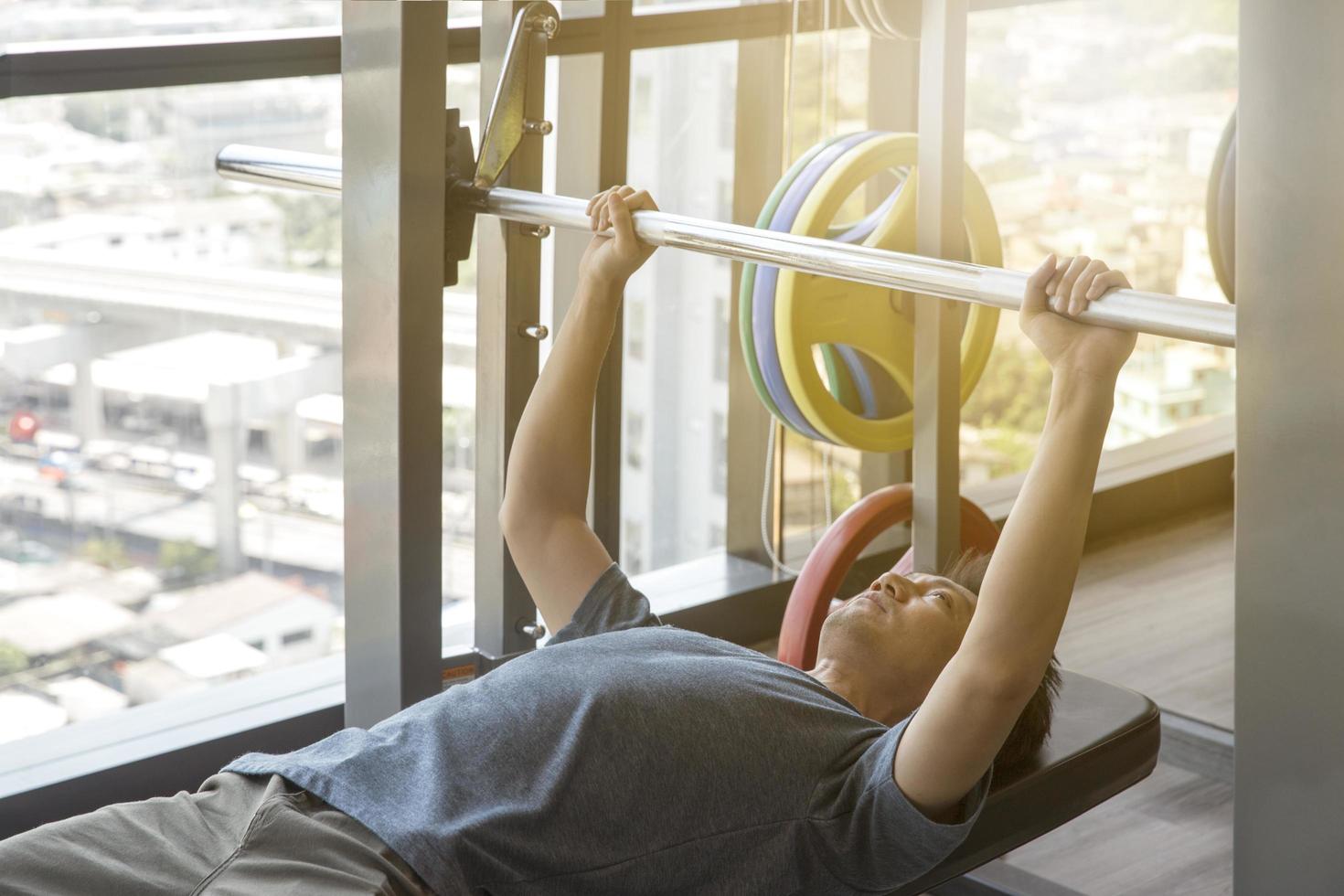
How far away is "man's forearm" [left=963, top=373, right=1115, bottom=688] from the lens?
1.24 meters

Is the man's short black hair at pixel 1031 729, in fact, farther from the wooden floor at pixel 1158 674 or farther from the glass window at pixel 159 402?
the glass window at pixel 159 402

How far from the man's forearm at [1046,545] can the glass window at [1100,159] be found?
2.50 meters

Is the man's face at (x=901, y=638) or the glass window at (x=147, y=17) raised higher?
the glass window at (x=147, y=17)

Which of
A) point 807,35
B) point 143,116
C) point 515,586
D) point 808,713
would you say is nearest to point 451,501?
point 515,586

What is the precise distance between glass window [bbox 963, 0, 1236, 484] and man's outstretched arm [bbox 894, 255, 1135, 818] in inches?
96.5

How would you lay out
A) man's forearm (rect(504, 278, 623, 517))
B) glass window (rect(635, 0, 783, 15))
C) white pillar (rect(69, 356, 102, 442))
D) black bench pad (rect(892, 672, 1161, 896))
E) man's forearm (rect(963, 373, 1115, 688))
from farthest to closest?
glass window (rect(635, 0, 783, 15)) → white pillar (rect(69, 356, 102, 442)) → man's forearm (rect(504, 278, 623, 517)) → black bench pad (rect(892, 672, 1161, 896)) → man's forearm (rect(963, 373, 1115, 688))

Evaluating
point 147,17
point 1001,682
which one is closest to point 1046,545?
point 1001,682

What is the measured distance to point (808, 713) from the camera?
1.44 meters

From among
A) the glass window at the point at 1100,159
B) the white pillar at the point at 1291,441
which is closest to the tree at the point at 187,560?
the white pillar at the point at 1291,441

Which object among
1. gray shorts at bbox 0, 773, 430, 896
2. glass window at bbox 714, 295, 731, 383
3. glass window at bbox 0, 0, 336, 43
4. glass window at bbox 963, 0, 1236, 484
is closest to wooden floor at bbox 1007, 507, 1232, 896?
glass window at bbox 963, 0, 1236, 484

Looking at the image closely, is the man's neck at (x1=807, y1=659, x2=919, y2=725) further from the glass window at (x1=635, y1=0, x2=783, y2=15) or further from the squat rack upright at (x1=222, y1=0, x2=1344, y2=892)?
the glass window at (x1=635, y1=0, x2=783, y2=15)

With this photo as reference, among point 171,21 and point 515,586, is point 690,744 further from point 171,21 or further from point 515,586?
point 171,21

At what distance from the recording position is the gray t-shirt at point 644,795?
136 centimetres

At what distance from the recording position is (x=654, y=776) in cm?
138
